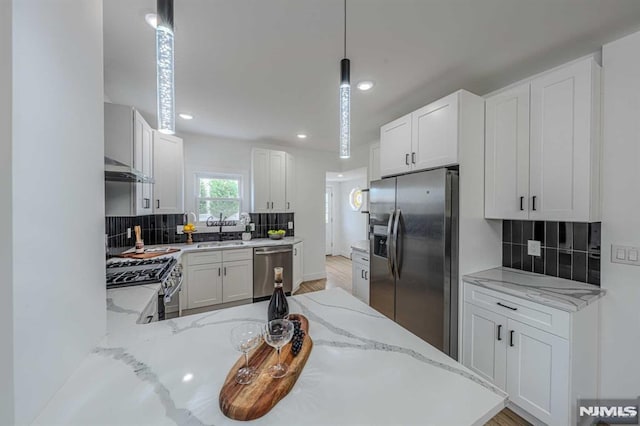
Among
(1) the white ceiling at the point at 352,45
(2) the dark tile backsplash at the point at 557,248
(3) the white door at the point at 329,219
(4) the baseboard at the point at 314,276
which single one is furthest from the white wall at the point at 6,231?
(3) the white door at the point at 329,219

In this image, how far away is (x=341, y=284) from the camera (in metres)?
4.57

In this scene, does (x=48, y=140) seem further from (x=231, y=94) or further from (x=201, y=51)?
(x=231, y=94)

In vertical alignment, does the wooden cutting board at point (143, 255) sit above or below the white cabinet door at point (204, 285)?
above

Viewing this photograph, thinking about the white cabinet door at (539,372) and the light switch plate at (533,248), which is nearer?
the white cabinet door at (539,372)

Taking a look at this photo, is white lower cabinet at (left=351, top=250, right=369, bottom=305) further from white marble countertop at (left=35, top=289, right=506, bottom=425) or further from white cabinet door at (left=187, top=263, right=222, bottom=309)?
white marble countertop at (left=35, top=289, right=506, bottom=425)

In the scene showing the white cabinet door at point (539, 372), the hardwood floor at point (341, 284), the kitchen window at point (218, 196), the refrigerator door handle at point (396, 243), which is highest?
the kitchen window at point (218, 196)

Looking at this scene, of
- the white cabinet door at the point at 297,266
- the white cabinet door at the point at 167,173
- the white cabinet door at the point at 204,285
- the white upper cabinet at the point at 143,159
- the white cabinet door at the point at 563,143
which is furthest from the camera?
the white cabinet door at the point at 297,266

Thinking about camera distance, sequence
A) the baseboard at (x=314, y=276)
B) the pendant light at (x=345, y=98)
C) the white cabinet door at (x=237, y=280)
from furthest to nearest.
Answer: the baseboard at (x=314, y=276), the white cabinet door at (x=237, y=280), the pendant light at (x=345, y=98)

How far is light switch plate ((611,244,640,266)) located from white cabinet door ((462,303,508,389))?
809 mm

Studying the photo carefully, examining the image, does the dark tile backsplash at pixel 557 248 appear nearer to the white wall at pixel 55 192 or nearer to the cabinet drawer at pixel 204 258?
the white wall at pixel 55 192

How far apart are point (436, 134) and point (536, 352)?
1717mm

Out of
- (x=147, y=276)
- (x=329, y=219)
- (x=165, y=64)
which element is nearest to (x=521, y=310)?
(x=165, y=64)

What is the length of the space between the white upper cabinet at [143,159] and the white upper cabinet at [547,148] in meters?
3.18

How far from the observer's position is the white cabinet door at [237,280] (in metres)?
3.28
